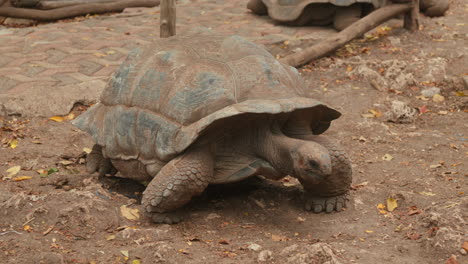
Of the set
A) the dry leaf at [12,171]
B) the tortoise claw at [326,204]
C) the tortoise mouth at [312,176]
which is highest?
the tortoise mouth at [312,176]

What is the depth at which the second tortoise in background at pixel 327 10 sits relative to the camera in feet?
25.0

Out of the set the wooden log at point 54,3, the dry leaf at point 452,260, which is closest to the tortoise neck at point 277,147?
the dry leaf at point 452,260

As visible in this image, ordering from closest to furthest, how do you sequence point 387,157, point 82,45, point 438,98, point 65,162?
point 65,162
point 387,157
point 438,98
point 82,45

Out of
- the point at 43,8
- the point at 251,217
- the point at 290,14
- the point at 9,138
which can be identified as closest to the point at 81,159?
the point at 9,138

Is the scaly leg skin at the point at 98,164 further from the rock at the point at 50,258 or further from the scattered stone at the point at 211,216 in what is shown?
the rock at the point at 50,258

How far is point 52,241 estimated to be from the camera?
3100 millimetres

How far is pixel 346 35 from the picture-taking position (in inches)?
274

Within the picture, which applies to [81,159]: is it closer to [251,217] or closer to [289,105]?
[251,217]

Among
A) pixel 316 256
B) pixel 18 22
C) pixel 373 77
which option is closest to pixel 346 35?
pixel 373 77

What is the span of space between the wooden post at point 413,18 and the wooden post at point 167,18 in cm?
337

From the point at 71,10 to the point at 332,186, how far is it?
662 cm

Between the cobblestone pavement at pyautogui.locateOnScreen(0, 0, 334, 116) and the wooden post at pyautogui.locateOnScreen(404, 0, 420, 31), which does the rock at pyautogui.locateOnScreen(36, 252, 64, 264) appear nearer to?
the cobblestone pavement at pyautogui.locateOnScreen(0, 0, 334, 116)

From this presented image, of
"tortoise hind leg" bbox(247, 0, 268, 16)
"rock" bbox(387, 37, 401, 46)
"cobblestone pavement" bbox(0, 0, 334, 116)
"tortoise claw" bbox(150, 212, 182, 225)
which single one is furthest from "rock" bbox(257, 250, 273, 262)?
Answer: "tortoise hind leg" bbox(247, 0, 268, 16)

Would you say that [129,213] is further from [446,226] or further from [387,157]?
[387,157]
